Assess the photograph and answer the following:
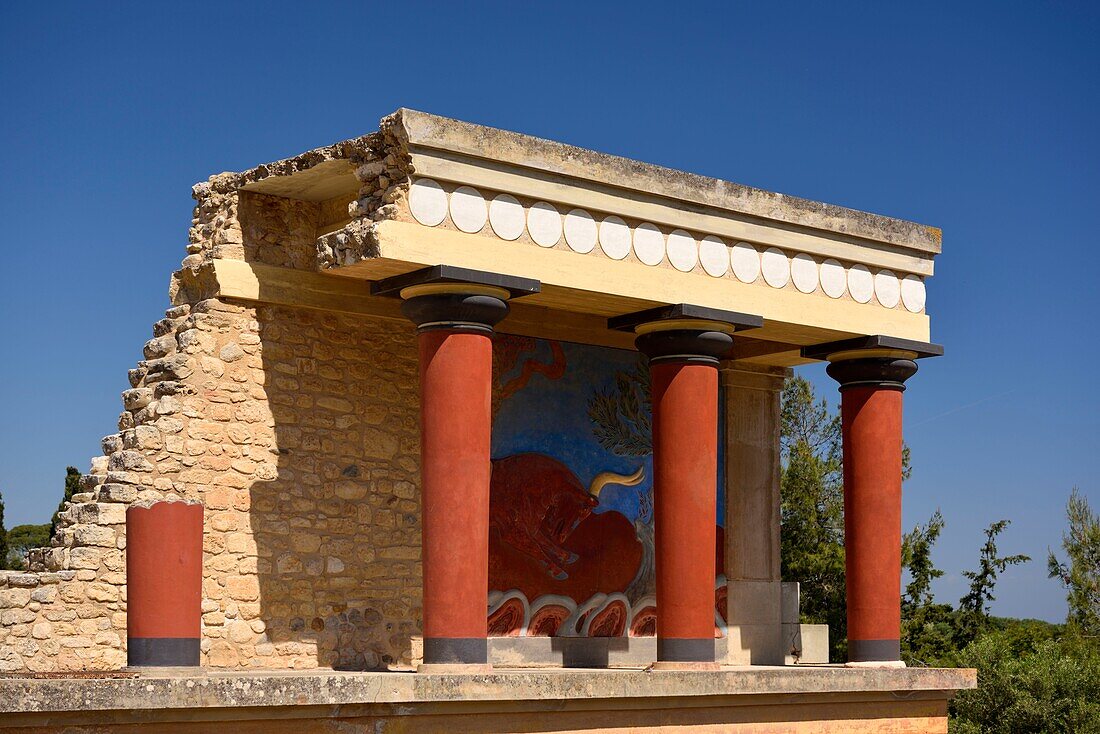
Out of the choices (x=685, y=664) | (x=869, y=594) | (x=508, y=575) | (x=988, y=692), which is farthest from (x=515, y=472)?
(x=988, y=692)

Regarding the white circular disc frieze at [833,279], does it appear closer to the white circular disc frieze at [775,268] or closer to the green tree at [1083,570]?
the white circular disc frieze at [775,268]

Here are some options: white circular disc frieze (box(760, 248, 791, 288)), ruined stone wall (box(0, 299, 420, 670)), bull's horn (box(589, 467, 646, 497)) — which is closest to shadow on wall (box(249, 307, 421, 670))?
ruined stone wall (box(0, 299, 420, 670))

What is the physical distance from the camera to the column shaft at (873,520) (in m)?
13.6

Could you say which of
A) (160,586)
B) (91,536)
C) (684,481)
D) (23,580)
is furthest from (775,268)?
(23,580)

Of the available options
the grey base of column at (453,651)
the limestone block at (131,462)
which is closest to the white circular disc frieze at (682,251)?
the grey base of column at (453,651)

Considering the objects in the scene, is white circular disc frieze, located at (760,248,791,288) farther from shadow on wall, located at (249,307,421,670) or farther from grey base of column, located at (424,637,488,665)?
grey base of column, located at (424,637,488,665)

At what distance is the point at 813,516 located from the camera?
77.8 feet

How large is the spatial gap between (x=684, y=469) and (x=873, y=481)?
247 centimetres

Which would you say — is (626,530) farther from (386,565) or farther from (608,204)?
(608,204)

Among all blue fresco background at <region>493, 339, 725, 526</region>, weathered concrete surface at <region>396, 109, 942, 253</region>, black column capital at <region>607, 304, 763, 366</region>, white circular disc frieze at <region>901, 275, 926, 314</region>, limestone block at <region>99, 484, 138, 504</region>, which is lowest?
limestone block at <region>99, 484, 138, 504</region>

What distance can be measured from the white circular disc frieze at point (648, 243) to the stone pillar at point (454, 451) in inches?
57.9

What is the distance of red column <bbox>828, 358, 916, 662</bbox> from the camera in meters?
13.6

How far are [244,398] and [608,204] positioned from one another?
314 cm

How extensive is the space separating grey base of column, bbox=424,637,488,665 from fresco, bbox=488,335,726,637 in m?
2.41
